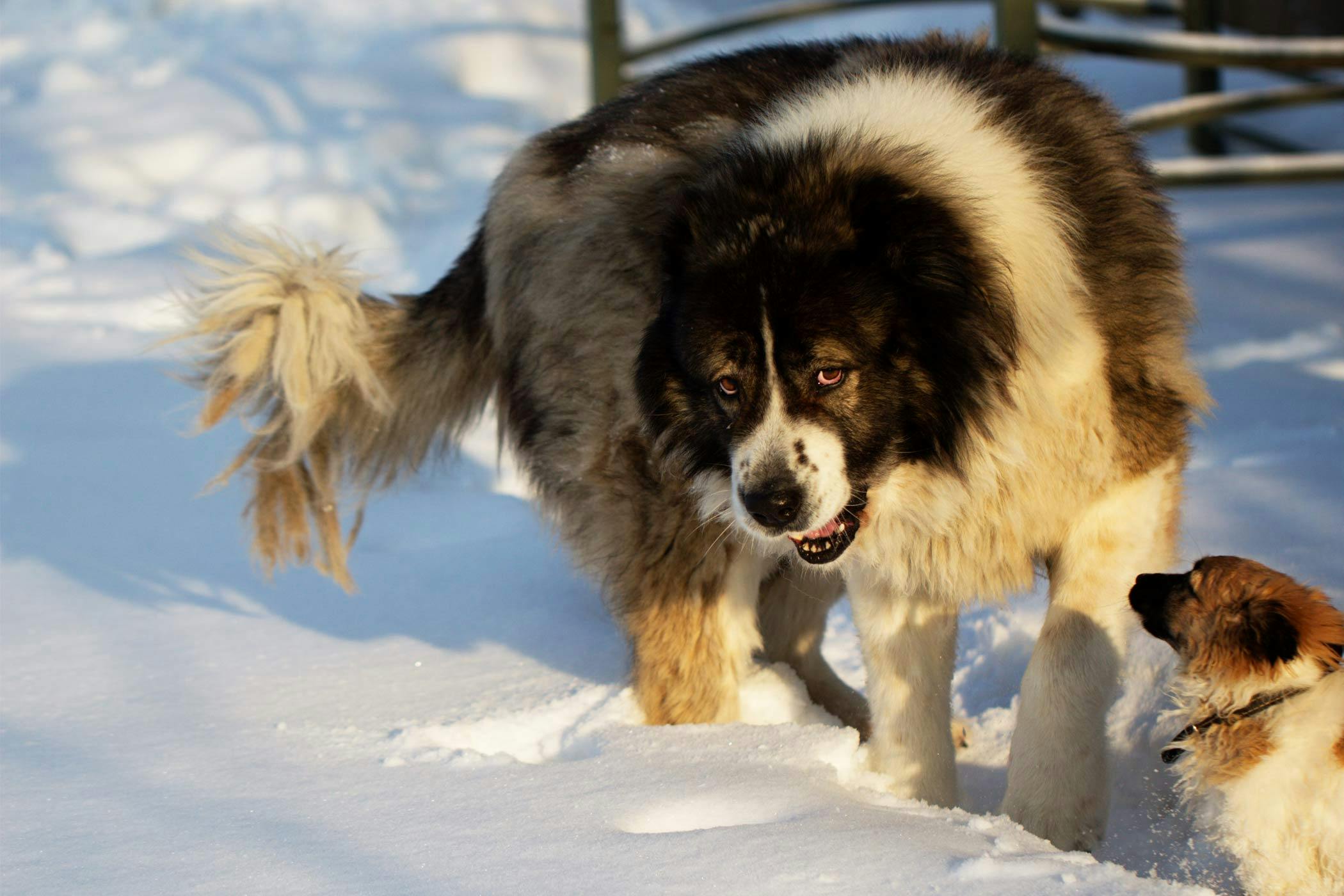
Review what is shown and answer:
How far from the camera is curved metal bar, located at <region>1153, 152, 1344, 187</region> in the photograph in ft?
23.5

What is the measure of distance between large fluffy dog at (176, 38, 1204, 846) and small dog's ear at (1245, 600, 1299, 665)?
1.19 ft

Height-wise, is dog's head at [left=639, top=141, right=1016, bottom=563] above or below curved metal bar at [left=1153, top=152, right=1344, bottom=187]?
below

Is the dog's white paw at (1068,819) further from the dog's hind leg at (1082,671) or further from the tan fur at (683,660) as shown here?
the tan fur at (683,660)

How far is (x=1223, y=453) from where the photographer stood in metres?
4.75

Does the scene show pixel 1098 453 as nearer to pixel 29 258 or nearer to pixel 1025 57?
pixel 1025 57

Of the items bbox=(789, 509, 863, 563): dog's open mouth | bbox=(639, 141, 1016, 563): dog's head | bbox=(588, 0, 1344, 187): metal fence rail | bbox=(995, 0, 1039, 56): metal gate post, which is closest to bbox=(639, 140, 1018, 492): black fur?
bbox=(639, 141, 1016, 563): dog's head

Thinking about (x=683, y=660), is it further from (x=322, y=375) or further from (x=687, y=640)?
(x=322, y=375)

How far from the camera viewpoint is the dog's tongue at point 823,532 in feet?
8.96

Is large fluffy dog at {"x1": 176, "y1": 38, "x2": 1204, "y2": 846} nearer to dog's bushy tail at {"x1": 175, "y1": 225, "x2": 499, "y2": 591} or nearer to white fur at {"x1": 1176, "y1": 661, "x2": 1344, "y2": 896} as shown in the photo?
dog's bushy tail at {"x1": 175, "y1": 225, "x2": 499, "y2": 591}

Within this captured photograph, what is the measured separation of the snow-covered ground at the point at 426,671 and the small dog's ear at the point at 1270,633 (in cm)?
55

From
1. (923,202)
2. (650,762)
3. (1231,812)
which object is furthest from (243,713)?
(1231,812)

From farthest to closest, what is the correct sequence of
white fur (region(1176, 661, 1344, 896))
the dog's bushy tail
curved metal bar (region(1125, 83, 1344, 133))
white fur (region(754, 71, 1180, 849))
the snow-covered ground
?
curved metal bar (region(1125, 83, 1344, 133)) < the dog's bushy tail < white fur (region(754, 71, 1180, 849)) < white fur (region(1176, 661, 1344, 896)) < the snow-covered ground

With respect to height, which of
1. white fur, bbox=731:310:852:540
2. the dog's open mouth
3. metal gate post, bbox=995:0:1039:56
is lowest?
the dog's open mouth

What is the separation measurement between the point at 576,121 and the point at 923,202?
1.23 m
